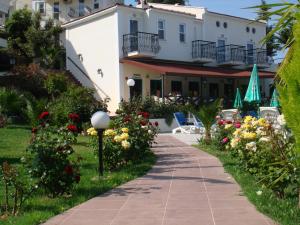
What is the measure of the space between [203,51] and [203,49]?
0.15 m

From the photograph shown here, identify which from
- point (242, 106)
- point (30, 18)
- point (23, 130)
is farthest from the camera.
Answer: point (30, 18)

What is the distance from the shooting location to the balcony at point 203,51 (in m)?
32.5

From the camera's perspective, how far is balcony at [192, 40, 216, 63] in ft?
107

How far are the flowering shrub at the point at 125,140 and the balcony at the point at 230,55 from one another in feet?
72.5

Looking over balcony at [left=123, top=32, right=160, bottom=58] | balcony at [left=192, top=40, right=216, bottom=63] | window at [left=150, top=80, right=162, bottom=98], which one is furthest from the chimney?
window at [left=150, top=80, right=162, bottom=98]

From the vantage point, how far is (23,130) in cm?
1934

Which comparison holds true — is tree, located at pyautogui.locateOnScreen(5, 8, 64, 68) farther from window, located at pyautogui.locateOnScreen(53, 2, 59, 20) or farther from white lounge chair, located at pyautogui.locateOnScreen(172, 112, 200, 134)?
white lounge chair, located at pyautogui.locateOnScreen(172, 112, 200, 134)

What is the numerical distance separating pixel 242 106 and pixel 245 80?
29.8 ft

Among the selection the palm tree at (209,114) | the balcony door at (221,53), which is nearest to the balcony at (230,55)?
the balcony door at (221,53)

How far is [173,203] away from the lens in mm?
7004

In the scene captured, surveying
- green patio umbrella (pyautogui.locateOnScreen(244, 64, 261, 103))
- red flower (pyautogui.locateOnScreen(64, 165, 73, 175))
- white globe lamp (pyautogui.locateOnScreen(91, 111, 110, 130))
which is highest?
green patio umbrella (pyautogui.locateOnScreen(244, 64, 261, 103))

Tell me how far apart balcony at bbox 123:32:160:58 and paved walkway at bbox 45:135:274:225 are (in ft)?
61.3

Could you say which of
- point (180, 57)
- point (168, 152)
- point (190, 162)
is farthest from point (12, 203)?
point (180, 57)

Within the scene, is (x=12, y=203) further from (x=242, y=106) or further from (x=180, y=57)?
(x=180, y=57)
